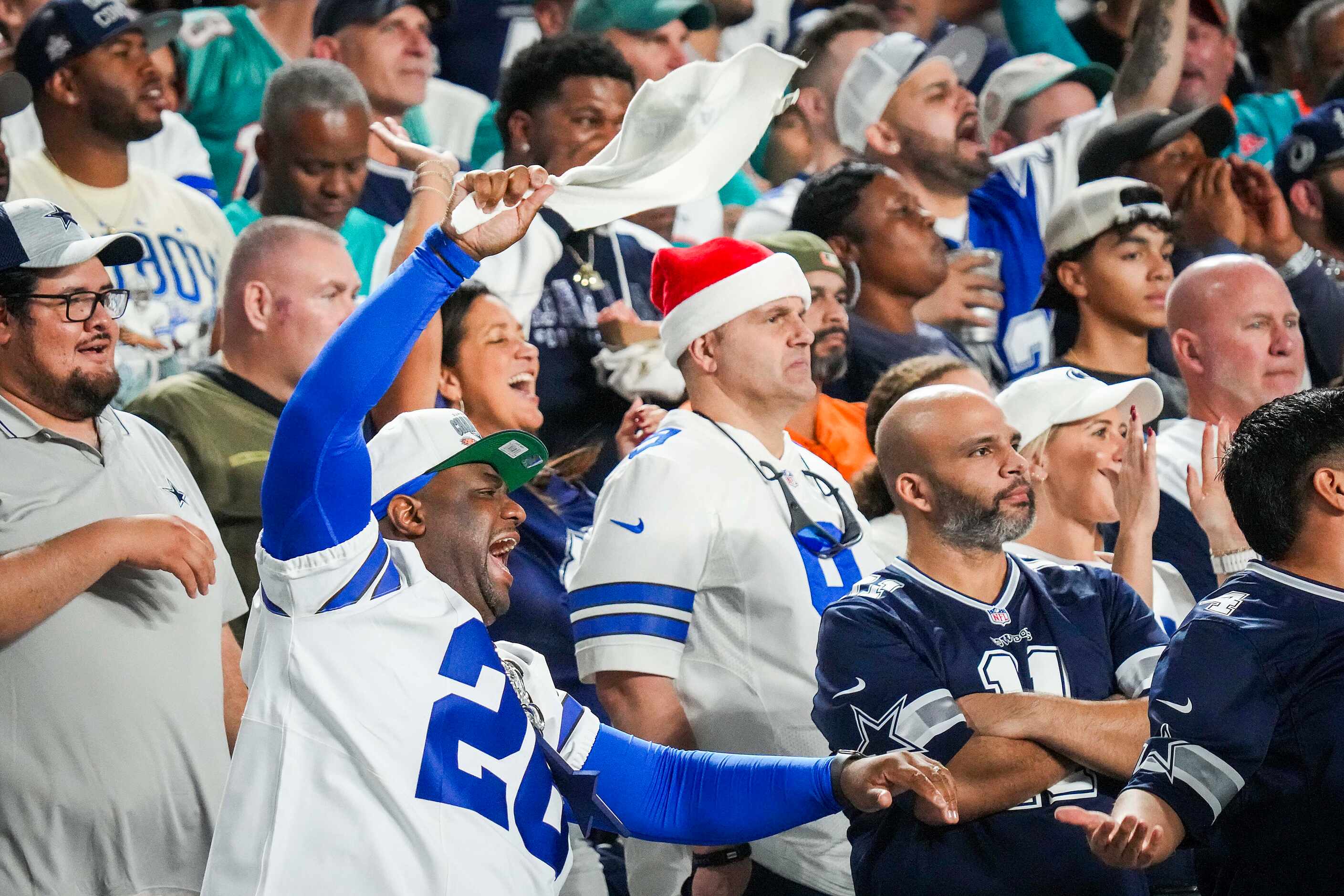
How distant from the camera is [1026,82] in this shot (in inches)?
274

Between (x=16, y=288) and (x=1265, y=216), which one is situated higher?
(x=16, y=288)

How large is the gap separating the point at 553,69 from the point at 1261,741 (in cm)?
356

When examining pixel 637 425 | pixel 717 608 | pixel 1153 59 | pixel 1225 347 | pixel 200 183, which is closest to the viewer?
pixel 717 608

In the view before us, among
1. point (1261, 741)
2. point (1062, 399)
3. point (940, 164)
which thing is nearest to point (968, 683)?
point (1261, 741)

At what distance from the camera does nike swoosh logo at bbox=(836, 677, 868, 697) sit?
117 inches

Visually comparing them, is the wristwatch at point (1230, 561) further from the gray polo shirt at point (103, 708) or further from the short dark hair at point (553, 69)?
the short dark hair at point (553, 69)

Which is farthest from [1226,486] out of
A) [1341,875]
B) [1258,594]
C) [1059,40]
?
[1059,40]

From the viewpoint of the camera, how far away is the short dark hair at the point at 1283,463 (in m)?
2.76

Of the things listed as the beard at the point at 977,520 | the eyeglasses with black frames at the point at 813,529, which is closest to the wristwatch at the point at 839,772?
the beard at the point at 977,520

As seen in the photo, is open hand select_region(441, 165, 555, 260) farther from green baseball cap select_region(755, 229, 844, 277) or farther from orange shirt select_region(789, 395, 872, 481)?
green baseball cap select_region(755, 229, 844, 277)

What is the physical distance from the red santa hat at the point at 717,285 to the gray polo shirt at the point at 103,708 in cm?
135

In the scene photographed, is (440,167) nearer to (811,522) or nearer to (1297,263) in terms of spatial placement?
(811,522)

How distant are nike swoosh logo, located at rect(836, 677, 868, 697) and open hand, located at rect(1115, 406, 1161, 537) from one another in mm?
1210

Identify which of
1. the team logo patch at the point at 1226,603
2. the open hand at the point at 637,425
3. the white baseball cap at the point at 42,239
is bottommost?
the open hand at the point at 637,425
